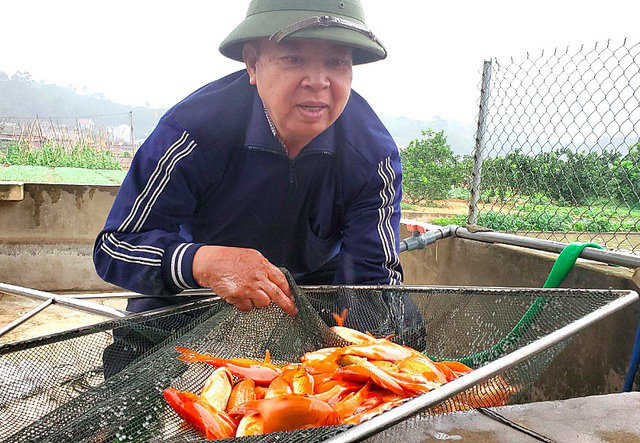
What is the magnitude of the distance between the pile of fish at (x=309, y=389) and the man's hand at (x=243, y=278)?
21 centimetres

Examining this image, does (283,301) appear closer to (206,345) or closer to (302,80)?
(206,345)

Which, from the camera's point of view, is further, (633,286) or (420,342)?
(633,286)

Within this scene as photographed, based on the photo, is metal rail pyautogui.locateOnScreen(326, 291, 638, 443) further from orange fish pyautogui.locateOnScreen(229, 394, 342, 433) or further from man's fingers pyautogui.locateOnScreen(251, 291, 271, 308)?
man's fingers pyautogui.locateOnScreen(251, 291, 271, 308)

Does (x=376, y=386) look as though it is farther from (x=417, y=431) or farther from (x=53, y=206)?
(x=53, y=206)

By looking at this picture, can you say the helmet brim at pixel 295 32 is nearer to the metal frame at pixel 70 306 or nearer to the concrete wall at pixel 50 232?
the metal frame at pixel 70 306

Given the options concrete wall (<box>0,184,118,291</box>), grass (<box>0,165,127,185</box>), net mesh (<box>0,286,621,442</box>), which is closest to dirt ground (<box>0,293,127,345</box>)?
concrete wall (<box>0,184,118,291</box>)

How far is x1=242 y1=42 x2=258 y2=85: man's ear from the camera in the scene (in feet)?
6.94

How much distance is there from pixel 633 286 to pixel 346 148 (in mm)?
1394

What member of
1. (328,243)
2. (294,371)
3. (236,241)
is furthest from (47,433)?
(328,243)

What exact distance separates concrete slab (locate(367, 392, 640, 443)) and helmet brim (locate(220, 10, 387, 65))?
1.33 metres

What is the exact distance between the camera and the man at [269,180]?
1.89 m

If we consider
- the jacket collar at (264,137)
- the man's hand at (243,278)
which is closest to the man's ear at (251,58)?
the jacket collar at (264,137)

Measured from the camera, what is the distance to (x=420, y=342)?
6.86 feet

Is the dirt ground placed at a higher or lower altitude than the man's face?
lower
